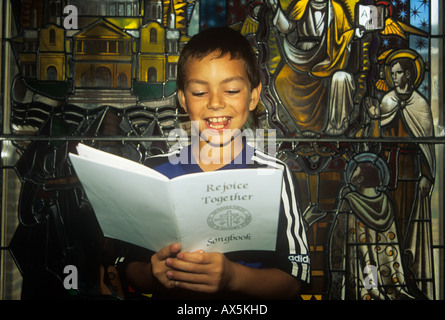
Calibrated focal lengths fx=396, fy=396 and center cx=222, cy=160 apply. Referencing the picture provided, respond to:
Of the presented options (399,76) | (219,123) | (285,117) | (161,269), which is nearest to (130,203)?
(161,269)

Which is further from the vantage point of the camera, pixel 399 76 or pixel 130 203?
pixel 399 76

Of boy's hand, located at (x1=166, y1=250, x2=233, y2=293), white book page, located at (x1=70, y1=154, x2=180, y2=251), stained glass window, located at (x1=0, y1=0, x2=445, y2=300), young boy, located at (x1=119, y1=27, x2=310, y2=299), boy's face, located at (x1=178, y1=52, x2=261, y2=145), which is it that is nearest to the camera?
white book page, located at (x1=70, y1=154, x2=180, y2=251)

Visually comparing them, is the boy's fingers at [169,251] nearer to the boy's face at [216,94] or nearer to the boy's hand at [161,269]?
the boy's hand at [161,269]

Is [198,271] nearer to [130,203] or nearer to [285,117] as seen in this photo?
[130,203]

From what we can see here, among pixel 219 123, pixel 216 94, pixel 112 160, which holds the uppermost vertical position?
pixel 216 94

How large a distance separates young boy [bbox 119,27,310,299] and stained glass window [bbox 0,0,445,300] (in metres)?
0.26

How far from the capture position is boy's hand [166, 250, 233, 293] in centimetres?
106

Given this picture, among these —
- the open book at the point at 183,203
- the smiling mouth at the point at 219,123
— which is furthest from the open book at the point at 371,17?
the open book at the point at 183,203

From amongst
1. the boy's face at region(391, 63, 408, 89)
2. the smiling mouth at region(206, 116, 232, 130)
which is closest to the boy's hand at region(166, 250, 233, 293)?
the smiling mouth at region(206, 116, 232, 130)

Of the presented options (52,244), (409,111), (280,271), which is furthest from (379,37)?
(52,244)

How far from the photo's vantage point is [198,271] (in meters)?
1.08

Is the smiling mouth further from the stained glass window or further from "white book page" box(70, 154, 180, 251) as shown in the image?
"white book page" box(70, 154, 180, 251)

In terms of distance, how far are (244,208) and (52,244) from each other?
3.63 feet

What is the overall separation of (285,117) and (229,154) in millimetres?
427
